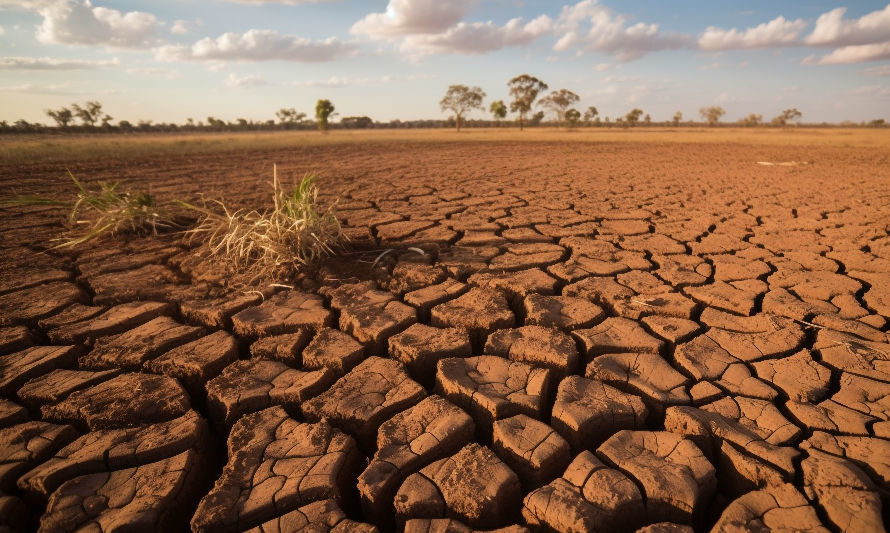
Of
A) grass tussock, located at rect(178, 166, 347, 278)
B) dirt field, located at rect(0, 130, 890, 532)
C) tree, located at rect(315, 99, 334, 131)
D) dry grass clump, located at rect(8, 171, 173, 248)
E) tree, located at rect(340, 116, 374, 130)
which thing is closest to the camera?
dirt field, located at rect(0, 130, 890, 532)

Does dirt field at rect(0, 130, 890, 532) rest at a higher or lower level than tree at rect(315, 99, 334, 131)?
lower

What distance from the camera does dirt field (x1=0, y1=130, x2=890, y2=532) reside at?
105 centimetres

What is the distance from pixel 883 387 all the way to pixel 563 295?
1.19 meters

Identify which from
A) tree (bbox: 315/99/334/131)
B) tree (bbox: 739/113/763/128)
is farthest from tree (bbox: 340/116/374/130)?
tree (bbox: 739/113/763/128)

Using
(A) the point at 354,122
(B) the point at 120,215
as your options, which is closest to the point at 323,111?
(A) the point at 354,122

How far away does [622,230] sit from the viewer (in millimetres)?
3475

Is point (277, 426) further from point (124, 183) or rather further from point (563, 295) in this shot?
point (124, 183)

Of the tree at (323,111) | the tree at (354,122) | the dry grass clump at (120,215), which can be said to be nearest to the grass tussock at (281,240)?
the dry grass clump at (120,215)

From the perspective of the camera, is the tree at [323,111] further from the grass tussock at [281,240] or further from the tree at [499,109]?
the grass tussock at [281,240]

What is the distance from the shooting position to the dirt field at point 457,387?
3.45 ft

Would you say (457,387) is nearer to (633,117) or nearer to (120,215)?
(120,215)

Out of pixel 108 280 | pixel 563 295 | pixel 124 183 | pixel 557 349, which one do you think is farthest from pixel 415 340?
pixel 124 183

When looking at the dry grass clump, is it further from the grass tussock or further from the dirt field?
the grass tussock

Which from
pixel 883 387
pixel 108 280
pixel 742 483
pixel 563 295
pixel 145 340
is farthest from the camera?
pixel 108 280
